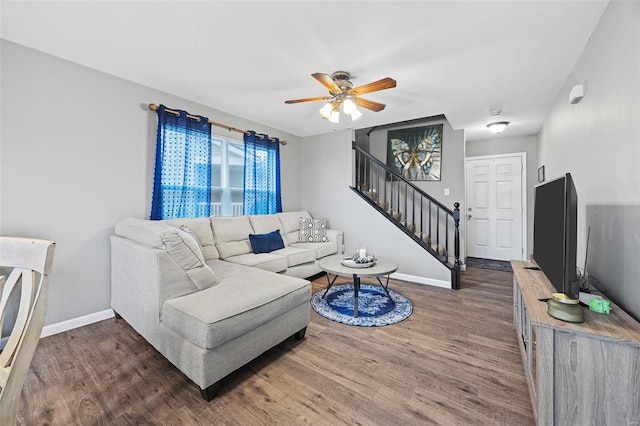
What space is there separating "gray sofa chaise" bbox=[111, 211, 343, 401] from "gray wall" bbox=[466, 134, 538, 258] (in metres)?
4.76

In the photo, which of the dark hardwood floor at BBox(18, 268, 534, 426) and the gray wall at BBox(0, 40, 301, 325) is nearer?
the dark hardwood floor at BBox(18, 268, 534, 426)

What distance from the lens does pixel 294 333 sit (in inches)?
86.5

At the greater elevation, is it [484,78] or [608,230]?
[484,78]

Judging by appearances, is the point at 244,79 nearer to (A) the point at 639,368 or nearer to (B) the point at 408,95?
(B) the point at 408,95

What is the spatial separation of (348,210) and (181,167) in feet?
8.60

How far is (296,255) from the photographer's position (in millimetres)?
3590

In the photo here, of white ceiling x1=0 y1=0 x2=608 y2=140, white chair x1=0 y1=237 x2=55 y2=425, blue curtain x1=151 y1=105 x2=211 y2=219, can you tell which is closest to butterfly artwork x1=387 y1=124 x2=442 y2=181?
white ceiling x1=0 y1=0 x2=608 y2=140

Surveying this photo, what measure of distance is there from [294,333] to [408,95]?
2.88 metres

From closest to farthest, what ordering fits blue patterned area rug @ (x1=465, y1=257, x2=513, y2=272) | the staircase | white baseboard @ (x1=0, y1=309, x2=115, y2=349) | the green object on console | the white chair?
the white chair < the green object on console < white baseboard @ (x1=0, y1=309, x2=115, y2=349) < the staircase < blue patterned area rug @ (x1=465, y1=257, x2=513, y2=272)

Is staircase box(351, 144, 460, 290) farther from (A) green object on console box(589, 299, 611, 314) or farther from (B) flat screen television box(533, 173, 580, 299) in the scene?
(A) green object on console box(589, 299, 611, 314)

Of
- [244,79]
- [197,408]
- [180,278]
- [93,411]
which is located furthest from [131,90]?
[197,408]

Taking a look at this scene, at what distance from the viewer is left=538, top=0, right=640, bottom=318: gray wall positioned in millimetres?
1382

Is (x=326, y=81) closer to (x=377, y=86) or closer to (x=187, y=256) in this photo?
(x=377, y=86)

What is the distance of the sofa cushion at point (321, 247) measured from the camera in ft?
13.0
